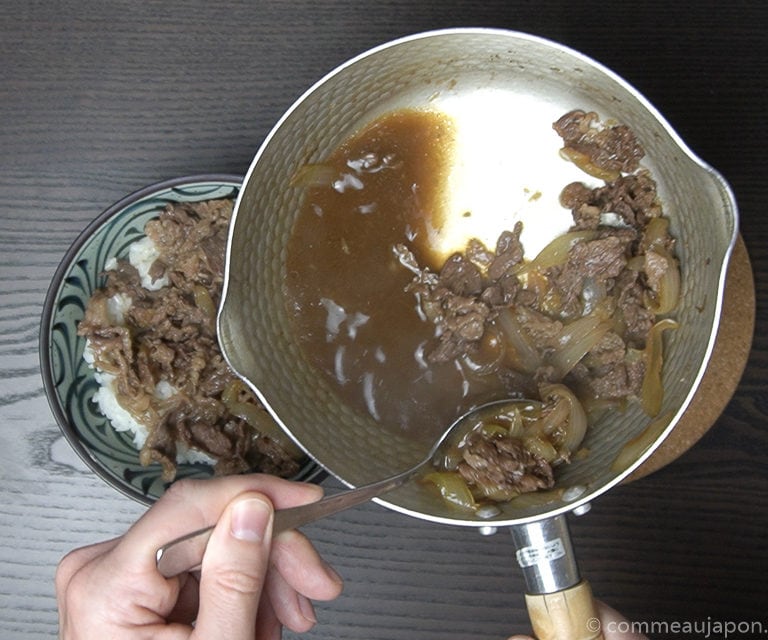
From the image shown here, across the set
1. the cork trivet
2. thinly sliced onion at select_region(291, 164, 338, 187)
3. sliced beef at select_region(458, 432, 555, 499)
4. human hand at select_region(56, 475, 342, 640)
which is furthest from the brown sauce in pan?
the cork trivet

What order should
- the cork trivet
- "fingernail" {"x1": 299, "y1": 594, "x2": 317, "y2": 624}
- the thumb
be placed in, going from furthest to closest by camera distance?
1. the cork trivet
2. "fingernail" {"x1": 299, "y1": 594, "x2": 317, "y2": 624}
3. the thumb

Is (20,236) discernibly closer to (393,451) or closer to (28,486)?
(28,486)

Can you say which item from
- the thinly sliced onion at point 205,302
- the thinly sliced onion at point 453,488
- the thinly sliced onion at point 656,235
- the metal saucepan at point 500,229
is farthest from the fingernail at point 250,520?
the thinly sliced onion at point 656,235

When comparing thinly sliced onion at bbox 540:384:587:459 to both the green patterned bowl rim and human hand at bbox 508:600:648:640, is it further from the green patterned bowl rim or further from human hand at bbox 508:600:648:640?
the green patterned bowl rim

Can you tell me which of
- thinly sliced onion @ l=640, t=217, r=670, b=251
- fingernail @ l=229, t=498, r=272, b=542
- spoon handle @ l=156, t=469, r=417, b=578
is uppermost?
thinly sliced onion @ l=640, t=217, r=670, b=251

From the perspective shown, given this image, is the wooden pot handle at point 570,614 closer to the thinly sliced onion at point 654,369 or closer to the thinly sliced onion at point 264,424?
the thinly sliced onion at point 654,369

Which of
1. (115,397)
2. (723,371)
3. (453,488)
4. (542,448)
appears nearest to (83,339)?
(115,397)

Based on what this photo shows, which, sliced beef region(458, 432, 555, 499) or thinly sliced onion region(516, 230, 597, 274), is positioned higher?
thinly sliced onion region(516, 230, 597, 274)
